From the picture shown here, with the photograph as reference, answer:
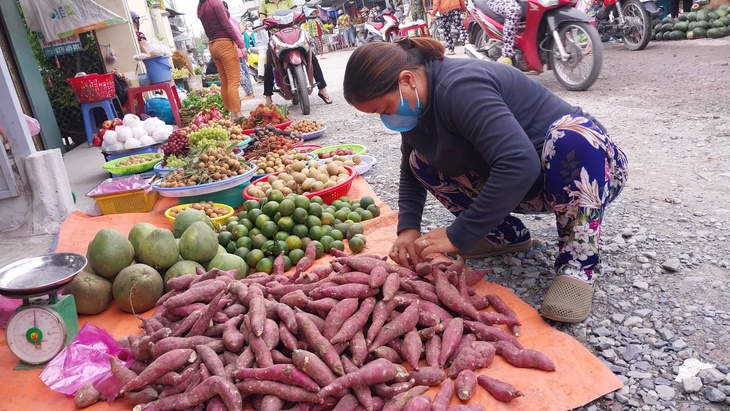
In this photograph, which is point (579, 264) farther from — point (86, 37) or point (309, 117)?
point (86, 37)

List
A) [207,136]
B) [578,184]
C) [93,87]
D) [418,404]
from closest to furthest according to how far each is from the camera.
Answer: [418,404]
[578,184]
[207,136]
[93,87]

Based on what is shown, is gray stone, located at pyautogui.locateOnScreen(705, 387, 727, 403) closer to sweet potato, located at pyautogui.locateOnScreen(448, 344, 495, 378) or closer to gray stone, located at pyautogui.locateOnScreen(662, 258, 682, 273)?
sweet potato, located at pyautogui.locateOnScreen(448, 344, 495, 378)

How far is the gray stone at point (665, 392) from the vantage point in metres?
1.76

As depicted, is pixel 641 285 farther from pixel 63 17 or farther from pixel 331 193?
pixel 63 17

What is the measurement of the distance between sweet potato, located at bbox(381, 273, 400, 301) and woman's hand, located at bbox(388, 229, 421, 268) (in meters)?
0.29

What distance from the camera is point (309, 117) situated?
28.1 feet

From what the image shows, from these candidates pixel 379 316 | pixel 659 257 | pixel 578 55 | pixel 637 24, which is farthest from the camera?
pixel 637 24

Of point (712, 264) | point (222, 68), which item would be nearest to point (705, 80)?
point (712, 264)

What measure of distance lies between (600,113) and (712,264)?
3.53 metres

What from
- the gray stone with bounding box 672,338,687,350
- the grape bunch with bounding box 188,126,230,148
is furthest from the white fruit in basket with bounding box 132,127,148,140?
the gray stone with bounding box 672,338,687,350

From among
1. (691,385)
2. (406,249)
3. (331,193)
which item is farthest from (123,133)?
(691,385)

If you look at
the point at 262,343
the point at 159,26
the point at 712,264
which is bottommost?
the point at 712,264

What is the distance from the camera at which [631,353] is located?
201 centimetres

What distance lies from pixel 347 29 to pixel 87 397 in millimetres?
28473
